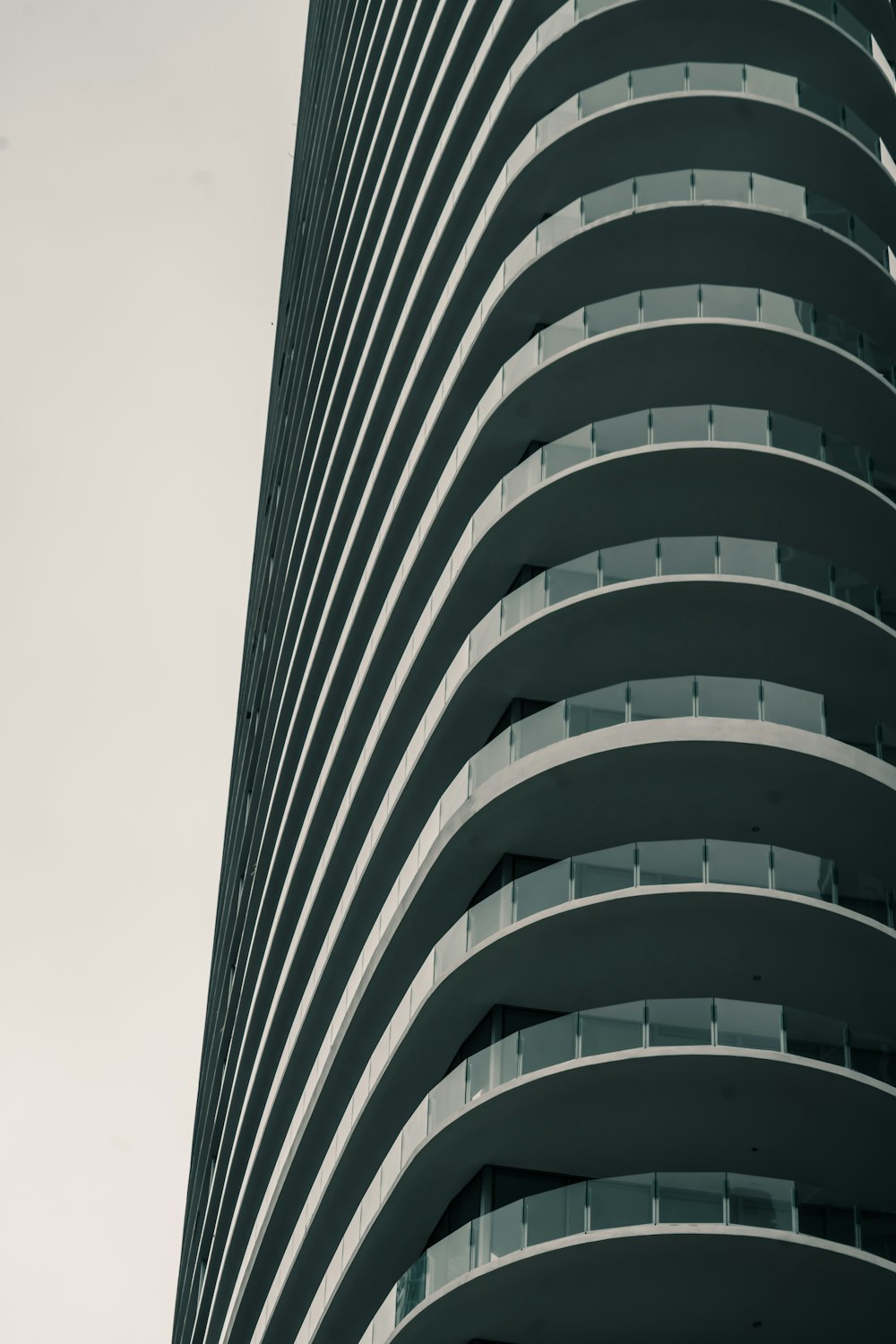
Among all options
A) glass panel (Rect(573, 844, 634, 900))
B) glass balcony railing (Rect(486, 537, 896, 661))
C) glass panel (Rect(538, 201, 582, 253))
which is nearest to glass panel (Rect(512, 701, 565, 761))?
glass balcony railing (Rect(486, 537, 896, 661))

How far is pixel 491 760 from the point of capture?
27.4 meters

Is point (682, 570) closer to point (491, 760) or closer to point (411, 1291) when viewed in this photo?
point (491, 760)

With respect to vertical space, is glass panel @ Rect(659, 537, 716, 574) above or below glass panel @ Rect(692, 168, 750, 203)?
below

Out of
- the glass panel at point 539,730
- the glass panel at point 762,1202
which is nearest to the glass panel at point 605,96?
the glass panel at point 539,730

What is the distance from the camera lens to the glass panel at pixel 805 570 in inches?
1059

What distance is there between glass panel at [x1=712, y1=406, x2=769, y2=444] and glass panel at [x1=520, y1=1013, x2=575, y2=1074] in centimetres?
894

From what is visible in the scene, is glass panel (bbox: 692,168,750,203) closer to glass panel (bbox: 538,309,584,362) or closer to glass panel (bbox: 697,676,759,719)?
glass panel (bbox: 538,309,584,362)

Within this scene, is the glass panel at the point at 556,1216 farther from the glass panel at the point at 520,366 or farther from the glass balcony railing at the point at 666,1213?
the glass panel at the point at 520,366

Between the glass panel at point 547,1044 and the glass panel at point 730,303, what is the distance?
11185 millimetres

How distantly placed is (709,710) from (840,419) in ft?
20.5

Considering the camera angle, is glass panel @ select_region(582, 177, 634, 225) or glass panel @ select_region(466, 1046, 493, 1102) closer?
Answer: glass panel @ select_region(466, 1046, 493, 1102)

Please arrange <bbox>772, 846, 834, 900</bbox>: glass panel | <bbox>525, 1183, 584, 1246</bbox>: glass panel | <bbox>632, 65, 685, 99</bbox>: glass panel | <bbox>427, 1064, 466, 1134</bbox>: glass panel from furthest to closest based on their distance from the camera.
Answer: <bbox>632, 65, 685, 99</bbox>: glass panel
<bbox>427, 1064, 466, 1134</bbox>: glass panel
<bbox>772, 846, 834, 900</bbox>: glass panel
<bbox>525, 1183, 584, 1246</bbox>: glass panel

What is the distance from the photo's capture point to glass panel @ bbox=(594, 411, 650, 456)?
28.0 meters

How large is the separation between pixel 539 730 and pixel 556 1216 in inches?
272
